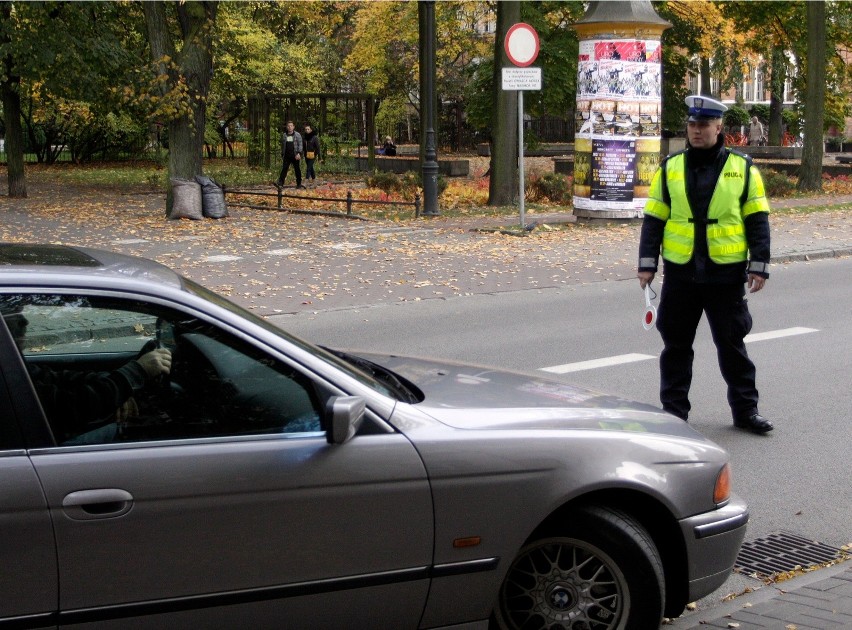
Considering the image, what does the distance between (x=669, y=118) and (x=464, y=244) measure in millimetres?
21515

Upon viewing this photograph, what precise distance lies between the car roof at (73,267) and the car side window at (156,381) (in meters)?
0.07

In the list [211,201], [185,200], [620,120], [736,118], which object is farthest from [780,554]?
[736,118]

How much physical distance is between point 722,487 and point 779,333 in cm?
696

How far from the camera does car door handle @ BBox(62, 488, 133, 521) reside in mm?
3084

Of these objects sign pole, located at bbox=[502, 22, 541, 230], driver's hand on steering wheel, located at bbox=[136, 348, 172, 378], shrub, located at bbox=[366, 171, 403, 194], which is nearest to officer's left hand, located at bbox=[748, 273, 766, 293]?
driver's hand on steering wheel, located at bbox=[136, 348, 172, 378]

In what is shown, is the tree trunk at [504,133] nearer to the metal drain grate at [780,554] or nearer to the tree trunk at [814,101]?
the tree trunk at [814,101]

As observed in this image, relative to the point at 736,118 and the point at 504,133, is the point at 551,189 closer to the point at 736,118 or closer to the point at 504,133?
the point at 504,133

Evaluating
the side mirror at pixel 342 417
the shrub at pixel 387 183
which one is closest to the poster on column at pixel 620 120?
the shrub at pixel 387 183

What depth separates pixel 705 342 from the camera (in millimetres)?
10258

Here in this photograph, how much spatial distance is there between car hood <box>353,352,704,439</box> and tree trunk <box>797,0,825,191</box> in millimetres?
25104

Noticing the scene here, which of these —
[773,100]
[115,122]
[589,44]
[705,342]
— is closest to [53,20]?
[589,44]

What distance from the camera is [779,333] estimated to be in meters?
10.6

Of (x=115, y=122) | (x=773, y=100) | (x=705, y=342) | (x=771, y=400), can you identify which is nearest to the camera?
(x=771, y=400)

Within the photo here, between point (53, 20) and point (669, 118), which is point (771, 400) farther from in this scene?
point (669, 118)
